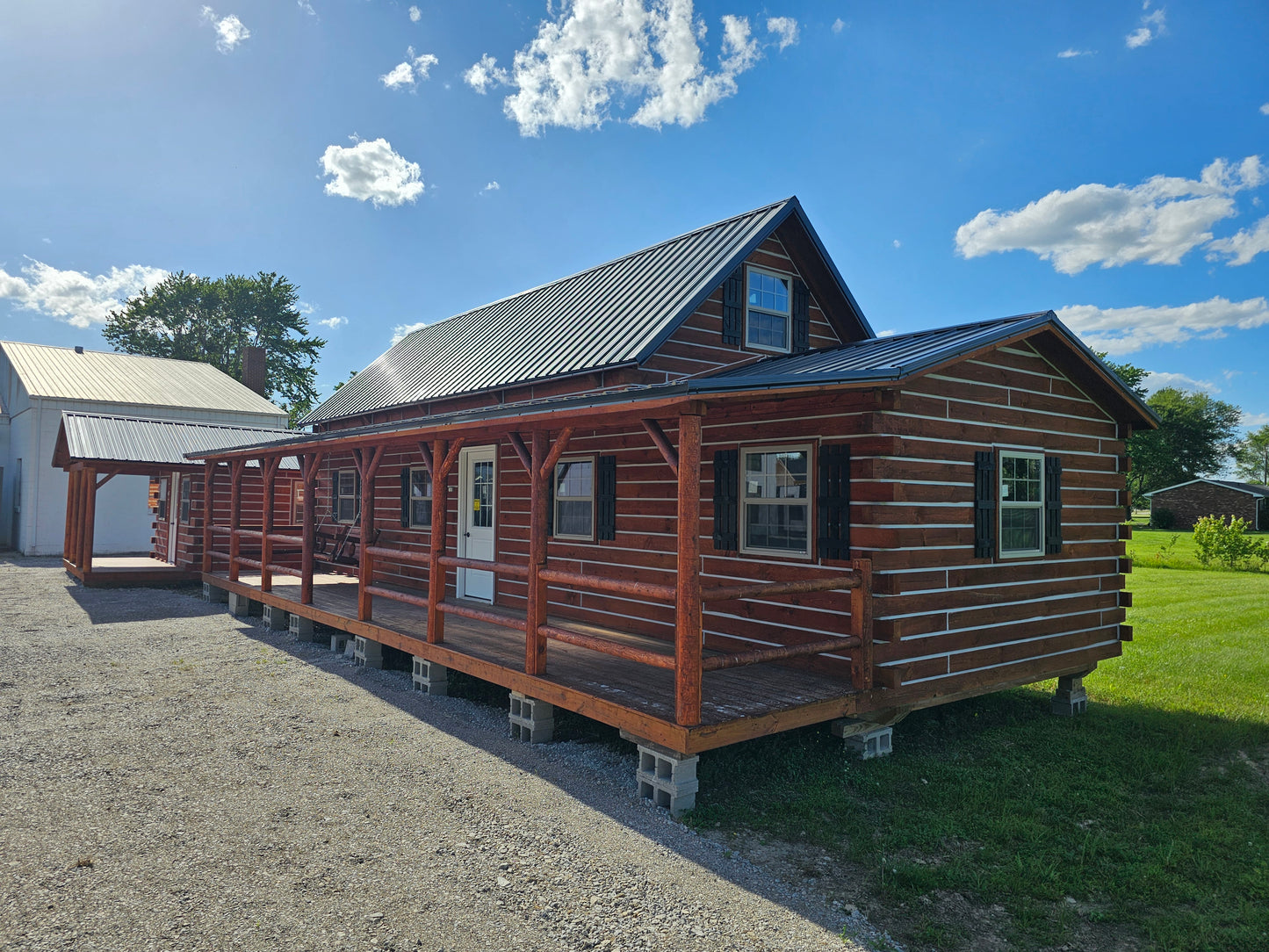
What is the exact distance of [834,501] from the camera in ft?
20.0

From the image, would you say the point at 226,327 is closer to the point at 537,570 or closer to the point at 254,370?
the point at 254,370

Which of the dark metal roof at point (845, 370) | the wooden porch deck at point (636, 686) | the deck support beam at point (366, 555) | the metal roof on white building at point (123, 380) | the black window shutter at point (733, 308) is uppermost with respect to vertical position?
the metal roof on white building at point (123, 380)

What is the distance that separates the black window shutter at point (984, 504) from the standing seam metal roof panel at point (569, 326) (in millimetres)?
3604

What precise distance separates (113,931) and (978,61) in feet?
42.1

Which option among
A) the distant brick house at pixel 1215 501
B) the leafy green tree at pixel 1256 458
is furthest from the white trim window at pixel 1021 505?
the leafy green tree at pixel 1256 458

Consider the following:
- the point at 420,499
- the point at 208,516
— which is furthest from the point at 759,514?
the point at 208,516

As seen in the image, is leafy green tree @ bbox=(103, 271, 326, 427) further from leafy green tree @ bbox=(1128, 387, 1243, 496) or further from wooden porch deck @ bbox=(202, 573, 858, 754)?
leafy green tree @ bbox=(1128, 387, 1243, 496)

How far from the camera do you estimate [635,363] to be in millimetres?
8188

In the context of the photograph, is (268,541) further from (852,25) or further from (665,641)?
(852,25)

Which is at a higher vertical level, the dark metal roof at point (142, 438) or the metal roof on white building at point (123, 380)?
the metal roof on white building at point (123, 380)

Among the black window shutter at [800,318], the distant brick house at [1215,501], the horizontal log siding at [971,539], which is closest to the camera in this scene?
the horizontal log siding at [971,539]

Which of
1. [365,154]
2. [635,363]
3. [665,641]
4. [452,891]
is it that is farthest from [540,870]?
[365,154]

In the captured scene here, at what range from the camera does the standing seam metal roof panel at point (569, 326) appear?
9.14 m

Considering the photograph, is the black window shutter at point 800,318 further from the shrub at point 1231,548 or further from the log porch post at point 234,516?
the shrub at point 1231,548
